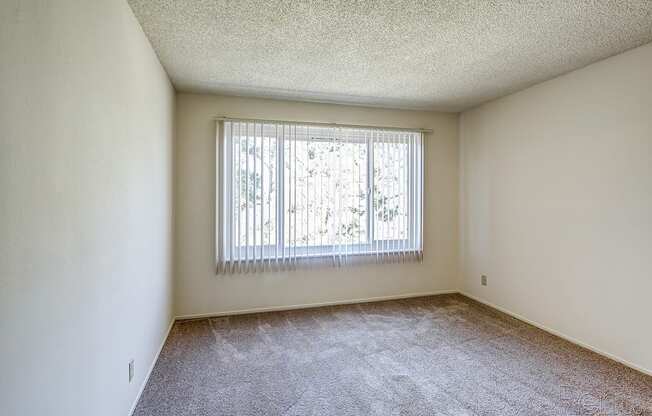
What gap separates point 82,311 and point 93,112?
2.81 ft

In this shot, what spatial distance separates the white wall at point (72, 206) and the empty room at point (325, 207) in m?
0.01

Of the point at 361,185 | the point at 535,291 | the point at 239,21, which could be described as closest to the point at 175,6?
the point at 239,21

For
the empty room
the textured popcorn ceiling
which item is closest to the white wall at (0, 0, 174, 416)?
the empty room

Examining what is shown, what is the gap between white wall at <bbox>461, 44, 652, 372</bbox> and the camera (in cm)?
243

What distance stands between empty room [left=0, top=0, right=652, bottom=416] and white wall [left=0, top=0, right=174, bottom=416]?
0.01 m

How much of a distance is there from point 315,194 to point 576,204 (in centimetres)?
250

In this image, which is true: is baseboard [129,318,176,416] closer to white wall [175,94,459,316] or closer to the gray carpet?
the gray carpet

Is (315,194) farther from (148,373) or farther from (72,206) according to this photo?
(72,206)

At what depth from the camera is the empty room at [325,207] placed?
1.19m

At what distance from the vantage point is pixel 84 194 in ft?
4.42

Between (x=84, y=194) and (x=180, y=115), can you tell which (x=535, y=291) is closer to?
(x=84, y=194)

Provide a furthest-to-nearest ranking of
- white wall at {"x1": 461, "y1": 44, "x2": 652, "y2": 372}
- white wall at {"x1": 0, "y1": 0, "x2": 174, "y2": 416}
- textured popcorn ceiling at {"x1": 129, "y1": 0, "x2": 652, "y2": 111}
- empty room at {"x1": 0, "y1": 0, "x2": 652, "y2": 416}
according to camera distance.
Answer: white wall at {"x1": 461, "y1": 44, "x2": 652, "y2": 372} < textured popcorn ceiling at {"x1": 129, "y1": 0, "x2": 652, "y2": 111} < empty room at {"x1": 0, "y1": 0, "x2": 652, "y2": 416} < white wall at {"x1": 0, "y1": 0, "x2": 174, "y2": 416}

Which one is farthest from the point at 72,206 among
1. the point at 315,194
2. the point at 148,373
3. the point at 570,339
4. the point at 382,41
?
the point at 570,339

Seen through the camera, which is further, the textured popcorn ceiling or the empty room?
the textured popcorn ceiling
